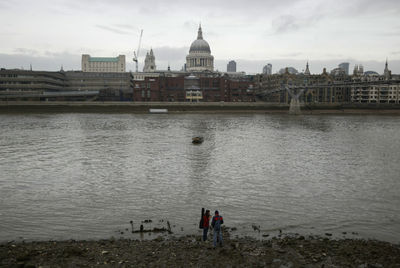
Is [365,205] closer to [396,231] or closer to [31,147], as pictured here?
[396,231]

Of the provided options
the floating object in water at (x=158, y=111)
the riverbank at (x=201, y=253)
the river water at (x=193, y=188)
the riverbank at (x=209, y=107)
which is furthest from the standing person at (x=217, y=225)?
the riverbank at (x=209, y=107)

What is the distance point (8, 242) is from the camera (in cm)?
1767

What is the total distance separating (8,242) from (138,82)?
14971cm

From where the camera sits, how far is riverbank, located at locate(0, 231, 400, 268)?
1534 cm

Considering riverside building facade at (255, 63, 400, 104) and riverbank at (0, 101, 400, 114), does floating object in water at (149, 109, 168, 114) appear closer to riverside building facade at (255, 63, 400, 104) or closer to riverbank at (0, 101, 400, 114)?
riverbank at (0, 101, 400, 114)

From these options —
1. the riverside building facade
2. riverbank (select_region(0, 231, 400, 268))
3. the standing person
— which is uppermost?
the riverside building facade

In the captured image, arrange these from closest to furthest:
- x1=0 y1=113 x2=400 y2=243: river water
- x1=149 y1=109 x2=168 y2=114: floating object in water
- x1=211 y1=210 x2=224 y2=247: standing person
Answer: x1=211 y1=210 x2=224 y2=247: standing person < x1=0 y1=113 x2=400 y2=243: river water < x1=149 y1=109 x2=168 y2=114: floating object in water

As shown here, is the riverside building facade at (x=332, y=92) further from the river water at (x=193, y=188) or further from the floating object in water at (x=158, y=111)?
the river water at (x=193, y=188)

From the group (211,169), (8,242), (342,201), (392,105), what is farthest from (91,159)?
(392,105)

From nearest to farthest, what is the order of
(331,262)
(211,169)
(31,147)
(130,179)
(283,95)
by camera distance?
1. (331,262)
2. (130,179)
3. (211,169)
4. (31,147)
5. (283,95)

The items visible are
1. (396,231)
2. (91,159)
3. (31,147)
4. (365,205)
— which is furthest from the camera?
(31,147)

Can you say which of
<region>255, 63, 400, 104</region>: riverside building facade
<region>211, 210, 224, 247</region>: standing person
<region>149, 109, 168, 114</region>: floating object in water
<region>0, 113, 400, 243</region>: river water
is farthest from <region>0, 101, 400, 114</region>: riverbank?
<region>211, 210, 224, 247</region>: standing person

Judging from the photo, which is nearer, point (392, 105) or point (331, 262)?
point (331, 262)

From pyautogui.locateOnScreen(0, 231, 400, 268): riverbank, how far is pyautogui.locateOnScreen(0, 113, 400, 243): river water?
4.83 feet
